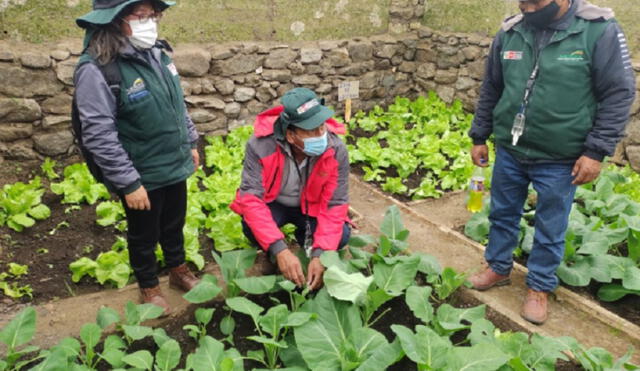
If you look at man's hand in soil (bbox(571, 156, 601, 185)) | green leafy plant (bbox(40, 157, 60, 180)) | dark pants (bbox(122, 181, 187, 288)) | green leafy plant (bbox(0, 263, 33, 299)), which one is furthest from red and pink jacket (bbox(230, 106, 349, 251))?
green leafy plant (bbox(40, 157, 60, 180))

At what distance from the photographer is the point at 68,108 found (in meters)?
4.79

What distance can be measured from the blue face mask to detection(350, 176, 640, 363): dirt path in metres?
1.35

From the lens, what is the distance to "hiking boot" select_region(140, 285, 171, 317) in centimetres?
294

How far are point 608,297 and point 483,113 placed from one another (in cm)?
141

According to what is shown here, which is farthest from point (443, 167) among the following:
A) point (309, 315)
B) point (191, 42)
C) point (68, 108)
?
point (68, 108)

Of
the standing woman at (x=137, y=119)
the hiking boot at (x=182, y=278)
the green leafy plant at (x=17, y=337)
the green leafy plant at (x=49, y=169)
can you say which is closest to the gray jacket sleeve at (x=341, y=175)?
the standing woman at (x=137, y=119)

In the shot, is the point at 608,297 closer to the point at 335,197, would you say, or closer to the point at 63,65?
the point at 335,197

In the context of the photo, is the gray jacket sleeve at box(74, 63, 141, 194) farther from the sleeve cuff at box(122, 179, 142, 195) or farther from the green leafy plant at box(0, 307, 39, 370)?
the green leafy plant at box(0, 307, 39, 370)

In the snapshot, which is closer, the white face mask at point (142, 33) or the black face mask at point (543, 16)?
the white face mask at point (142, 33)

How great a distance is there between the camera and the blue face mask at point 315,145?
9.09 ft

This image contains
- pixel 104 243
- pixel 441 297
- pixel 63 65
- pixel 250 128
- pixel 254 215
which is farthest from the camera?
pixel 250 128

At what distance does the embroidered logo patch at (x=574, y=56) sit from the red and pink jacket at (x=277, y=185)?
119cm

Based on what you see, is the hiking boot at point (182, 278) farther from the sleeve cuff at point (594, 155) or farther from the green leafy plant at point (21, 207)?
the sleeve cuff at point (594, 155)

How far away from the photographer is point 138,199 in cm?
250
